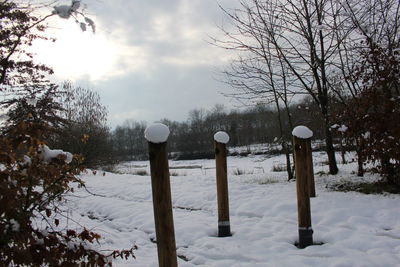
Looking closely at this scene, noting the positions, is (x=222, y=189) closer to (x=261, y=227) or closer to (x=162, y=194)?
(x=261, y=227)

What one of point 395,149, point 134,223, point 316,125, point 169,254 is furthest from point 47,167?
point 316,125

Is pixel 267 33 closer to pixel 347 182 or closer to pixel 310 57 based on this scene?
pixel 310 57

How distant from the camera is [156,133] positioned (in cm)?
267

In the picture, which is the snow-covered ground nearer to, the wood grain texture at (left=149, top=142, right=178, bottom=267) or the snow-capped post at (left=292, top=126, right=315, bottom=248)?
the snow-capped post at (left=292, top=126, right=315, bottom=248)

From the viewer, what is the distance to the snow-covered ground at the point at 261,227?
348 cm

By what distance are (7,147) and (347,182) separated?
265 inches

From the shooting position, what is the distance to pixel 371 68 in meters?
6.20

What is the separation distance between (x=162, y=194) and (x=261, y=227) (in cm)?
236

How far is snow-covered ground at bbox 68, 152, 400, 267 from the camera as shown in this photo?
3.48 meters

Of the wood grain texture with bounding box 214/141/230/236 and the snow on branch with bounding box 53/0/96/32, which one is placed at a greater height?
the snow on branch with bounding box 53/0/96/32

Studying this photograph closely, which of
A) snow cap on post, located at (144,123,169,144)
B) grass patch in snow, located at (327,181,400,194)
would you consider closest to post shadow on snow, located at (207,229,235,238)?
snow cap on post, located at (144,123,169,144)

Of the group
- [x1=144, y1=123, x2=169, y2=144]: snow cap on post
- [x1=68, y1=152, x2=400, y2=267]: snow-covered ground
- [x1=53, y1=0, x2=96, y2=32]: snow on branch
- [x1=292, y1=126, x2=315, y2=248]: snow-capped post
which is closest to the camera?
[x1=53, y1=0, x2=96, y2=32]: snow on branch

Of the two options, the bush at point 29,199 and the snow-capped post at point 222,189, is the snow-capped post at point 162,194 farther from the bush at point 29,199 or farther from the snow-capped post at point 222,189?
the snow-capped post at point 222,189

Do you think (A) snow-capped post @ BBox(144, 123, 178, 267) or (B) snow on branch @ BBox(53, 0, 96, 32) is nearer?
(B) snow on branch @ BBox(53, 0, 96, 32)
